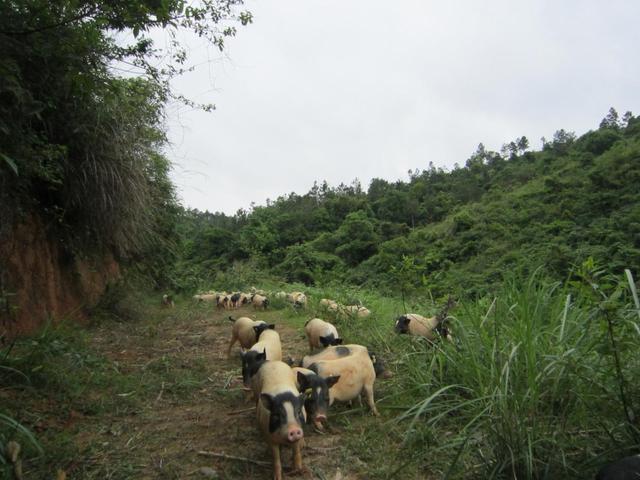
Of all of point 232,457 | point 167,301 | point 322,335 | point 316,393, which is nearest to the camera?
point 232,457

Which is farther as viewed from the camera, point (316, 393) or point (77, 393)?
point (77, 393)

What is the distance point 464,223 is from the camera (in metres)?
33.0

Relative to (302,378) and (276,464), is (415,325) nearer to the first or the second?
(302,378)

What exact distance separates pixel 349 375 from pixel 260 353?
86cm

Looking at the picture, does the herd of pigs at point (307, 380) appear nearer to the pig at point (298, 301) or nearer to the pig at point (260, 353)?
the pig at point (260, 353)

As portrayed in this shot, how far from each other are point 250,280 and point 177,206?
8565 millimetres

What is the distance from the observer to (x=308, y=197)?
5650cm

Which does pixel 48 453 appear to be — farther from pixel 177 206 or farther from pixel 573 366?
pixel 177 206

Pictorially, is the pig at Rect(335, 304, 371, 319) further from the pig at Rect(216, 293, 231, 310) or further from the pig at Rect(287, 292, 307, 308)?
the pig at Rect(216, 293, 231, 310)

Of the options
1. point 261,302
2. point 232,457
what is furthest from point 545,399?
point 261,302

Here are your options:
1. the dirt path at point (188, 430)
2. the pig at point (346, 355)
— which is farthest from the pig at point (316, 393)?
the pig at point (346, 355)

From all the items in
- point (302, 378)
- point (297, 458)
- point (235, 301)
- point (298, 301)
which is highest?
point (235, 301)

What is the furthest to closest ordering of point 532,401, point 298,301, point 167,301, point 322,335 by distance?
1. point 167,301
2. point 298,301
3. point 322,335
4. point 532,401

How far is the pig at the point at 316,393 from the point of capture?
10.3 feet
